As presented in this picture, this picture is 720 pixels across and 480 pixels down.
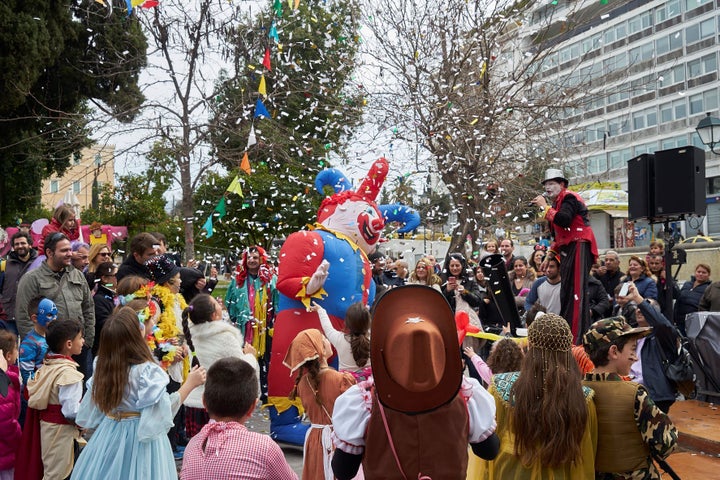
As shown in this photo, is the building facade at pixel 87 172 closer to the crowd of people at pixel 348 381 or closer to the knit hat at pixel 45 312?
the crowd of people at pixel 348 381

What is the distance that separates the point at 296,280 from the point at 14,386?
264cm

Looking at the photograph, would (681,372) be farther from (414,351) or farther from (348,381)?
(414,351)

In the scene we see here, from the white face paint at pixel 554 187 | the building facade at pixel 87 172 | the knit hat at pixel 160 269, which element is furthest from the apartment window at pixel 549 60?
the knit hat at pixel 160 269

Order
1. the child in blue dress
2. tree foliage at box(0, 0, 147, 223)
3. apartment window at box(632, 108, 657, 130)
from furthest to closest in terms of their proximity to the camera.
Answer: apartment window at box(632, 108, 657, 130) → tree foliage at box(0, 0, 147, 223) → the child in blue dress

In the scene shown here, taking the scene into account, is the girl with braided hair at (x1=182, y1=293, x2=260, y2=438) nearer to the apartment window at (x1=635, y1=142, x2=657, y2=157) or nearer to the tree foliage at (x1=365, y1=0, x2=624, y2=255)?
the tree foliage at (x1=365, y1=0, x2=624, y2=255)

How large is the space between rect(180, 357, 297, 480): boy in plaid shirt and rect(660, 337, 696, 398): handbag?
14.0 ft

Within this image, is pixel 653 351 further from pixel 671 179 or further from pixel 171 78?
pixel 171 78

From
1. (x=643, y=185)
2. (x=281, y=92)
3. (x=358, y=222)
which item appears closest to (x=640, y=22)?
(x=281, y=92)

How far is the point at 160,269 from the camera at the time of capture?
253 inches

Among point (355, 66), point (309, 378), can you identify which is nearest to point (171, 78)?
point (355, 66)

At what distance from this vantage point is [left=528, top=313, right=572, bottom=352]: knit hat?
10.8ft

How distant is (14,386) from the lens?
4.91 meters

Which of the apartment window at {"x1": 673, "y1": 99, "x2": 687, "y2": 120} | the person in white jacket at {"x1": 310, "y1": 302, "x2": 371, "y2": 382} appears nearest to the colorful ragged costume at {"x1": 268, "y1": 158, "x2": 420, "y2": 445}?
the person in white jacket at {"x1": 310, "y1": 302, "x2": 371, "y2": 382}

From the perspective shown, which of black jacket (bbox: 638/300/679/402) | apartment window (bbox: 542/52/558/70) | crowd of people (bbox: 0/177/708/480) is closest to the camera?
crowd of people (bbox: 0/177/708/480)
